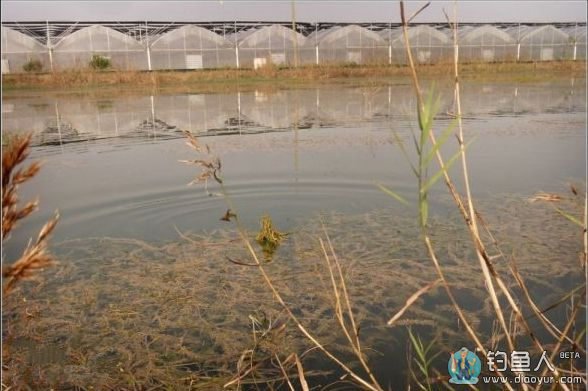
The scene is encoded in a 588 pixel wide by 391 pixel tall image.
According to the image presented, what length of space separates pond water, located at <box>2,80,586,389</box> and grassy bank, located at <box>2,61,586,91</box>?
8209mm

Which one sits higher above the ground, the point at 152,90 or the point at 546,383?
the point at 152,90

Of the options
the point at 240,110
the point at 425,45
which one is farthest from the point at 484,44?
the point at 240,110

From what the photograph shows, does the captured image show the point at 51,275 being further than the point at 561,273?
Yes

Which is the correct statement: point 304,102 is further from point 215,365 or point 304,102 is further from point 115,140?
point 215,365

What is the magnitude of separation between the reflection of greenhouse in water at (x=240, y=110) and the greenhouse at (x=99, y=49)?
319 inches

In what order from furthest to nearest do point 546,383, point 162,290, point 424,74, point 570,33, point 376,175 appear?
point 570,33
point 424,74
point 376,175
point 162,290
point 546,383

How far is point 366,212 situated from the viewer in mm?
3643

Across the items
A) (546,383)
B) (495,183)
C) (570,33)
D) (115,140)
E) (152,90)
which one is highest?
(570,33)

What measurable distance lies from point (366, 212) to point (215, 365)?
6.54ft

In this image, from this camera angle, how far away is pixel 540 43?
22.6 meters

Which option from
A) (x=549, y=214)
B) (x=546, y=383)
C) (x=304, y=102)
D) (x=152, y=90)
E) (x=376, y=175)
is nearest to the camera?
(x=546, y=383)

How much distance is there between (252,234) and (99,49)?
59.6 feet

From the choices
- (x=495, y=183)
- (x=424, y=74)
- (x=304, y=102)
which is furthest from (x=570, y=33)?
(x=495, y=183)

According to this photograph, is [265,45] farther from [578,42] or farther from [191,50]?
[578,42]
